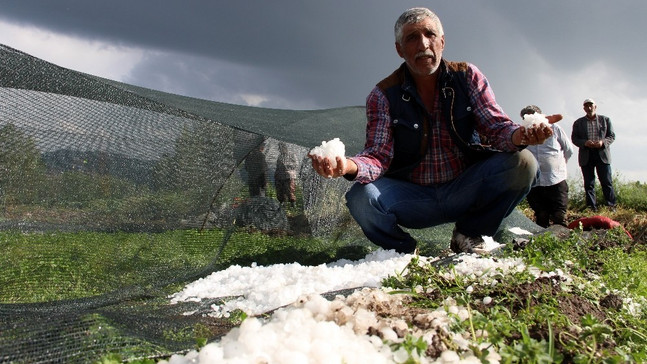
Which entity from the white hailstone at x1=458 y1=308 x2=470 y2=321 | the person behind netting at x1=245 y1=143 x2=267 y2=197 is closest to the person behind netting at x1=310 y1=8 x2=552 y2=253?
the person behind netting at x1=245 y1=143 x2=267 y2=197

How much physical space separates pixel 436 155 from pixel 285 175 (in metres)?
1.39

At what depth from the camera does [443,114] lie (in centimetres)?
390

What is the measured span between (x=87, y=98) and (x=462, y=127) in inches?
96.7

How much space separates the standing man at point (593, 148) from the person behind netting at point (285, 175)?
639cm

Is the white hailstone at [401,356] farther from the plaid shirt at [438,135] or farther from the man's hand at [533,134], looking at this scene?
the plaid shirt at [438,135]

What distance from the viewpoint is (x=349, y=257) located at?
175 inches

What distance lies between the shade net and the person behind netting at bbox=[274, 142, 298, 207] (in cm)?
1

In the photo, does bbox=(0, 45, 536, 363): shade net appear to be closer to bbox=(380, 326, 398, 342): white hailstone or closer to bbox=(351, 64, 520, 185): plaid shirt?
bbox=(351, 64, 520, 185): plaid shirt

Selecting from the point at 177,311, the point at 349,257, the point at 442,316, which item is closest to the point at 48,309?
the point at 177,311

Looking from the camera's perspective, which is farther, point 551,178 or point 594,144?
point 594,144

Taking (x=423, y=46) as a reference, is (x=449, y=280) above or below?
below

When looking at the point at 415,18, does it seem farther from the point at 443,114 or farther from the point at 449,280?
the point at 449,280

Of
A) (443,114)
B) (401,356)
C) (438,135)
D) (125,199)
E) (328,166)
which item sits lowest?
(401,356)

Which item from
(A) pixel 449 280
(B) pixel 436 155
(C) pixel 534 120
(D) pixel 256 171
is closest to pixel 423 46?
(B) pixel 436 155
